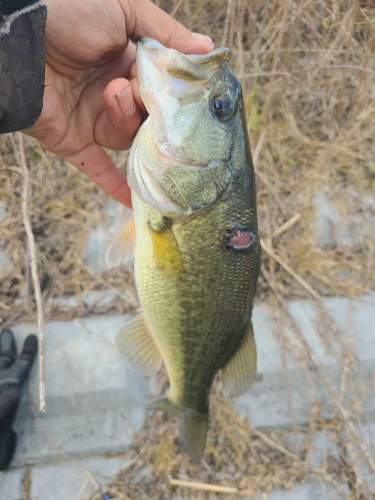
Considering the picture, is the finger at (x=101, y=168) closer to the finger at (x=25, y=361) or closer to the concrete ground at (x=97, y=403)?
the concrete ground at (x=97, y=403)

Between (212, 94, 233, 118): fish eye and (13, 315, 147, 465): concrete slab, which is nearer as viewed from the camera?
(212, 94, 233, 118): fish eye

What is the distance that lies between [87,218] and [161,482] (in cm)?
149

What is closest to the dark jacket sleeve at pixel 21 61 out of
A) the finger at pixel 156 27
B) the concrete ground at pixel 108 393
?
the finger at pixel 156 27

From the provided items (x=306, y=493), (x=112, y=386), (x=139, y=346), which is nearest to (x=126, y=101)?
(x=139, y=346)

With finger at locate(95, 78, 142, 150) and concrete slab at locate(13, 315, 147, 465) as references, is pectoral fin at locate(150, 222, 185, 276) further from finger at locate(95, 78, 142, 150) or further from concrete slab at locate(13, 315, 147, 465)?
concrete slab at locate(13, 315, 147, 465)

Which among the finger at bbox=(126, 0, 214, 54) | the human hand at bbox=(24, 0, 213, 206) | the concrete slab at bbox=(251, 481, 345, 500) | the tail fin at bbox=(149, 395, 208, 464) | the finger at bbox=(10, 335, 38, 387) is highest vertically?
the finger at bbox=(126, 0, 214, 54)

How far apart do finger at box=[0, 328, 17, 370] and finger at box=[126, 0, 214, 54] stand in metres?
1.59

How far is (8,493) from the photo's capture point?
1700 millimetres

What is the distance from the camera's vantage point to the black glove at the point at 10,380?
170cm

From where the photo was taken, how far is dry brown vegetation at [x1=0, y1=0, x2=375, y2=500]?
185 centimetres

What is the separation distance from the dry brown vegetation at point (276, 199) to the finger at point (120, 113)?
952 millimetres

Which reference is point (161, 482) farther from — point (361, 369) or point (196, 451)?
point (361, 369)

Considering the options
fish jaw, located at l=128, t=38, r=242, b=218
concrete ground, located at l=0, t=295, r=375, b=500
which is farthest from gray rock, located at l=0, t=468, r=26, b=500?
fish jaw, located at l=128, t=38, r=242, b=218

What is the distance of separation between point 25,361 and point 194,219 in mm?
1364
